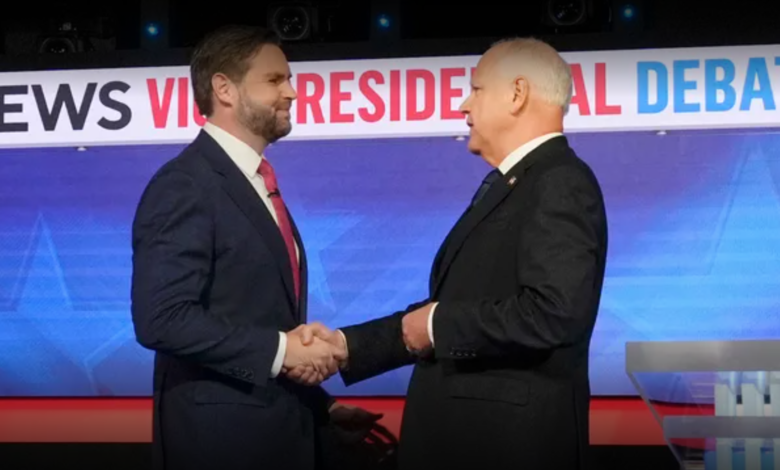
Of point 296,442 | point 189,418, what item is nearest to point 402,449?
point 296,442

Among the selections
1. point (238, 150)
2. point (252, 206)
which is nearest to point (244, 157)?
point (238, 150)

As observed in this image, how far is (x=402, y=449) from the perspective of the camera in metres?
2.57

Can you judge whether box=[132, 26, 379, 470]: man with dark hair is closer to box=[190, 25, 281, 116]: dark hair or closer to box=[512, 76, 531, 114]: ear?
box=[190, 25, 281, 116]: dark hair

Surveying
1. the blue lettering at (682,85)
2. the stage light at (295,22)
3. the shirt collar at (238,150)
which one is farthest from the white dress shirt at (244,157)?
the blue lettering at (682,85)

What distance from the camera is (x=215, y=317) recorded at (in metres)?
2.52

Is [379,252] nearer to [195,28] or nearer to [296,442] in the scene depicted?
[195,28]

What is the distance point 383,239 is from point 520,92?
8.90 feet

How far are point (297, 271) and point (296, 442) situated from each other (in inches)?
14.2

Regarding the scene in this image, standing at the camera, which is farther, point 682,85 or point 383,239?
point 383,239

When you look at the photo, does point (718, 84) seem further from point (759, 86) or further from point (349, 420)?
point (349, 420)

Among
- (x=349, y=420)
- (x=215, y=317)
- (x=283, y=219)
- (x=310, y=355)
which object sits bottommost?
(x=349, y=420)

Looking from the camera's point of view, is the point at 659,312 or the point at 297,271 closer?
the point at 297,271

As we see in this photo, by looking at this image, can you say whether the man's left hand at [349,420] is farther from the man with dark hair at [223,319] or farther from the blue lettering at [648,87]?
the blue lettering at [648,87]

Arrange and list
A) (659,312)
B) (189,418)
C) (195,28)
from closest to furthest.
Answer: (189,418)
(659,312)
(195,28)
